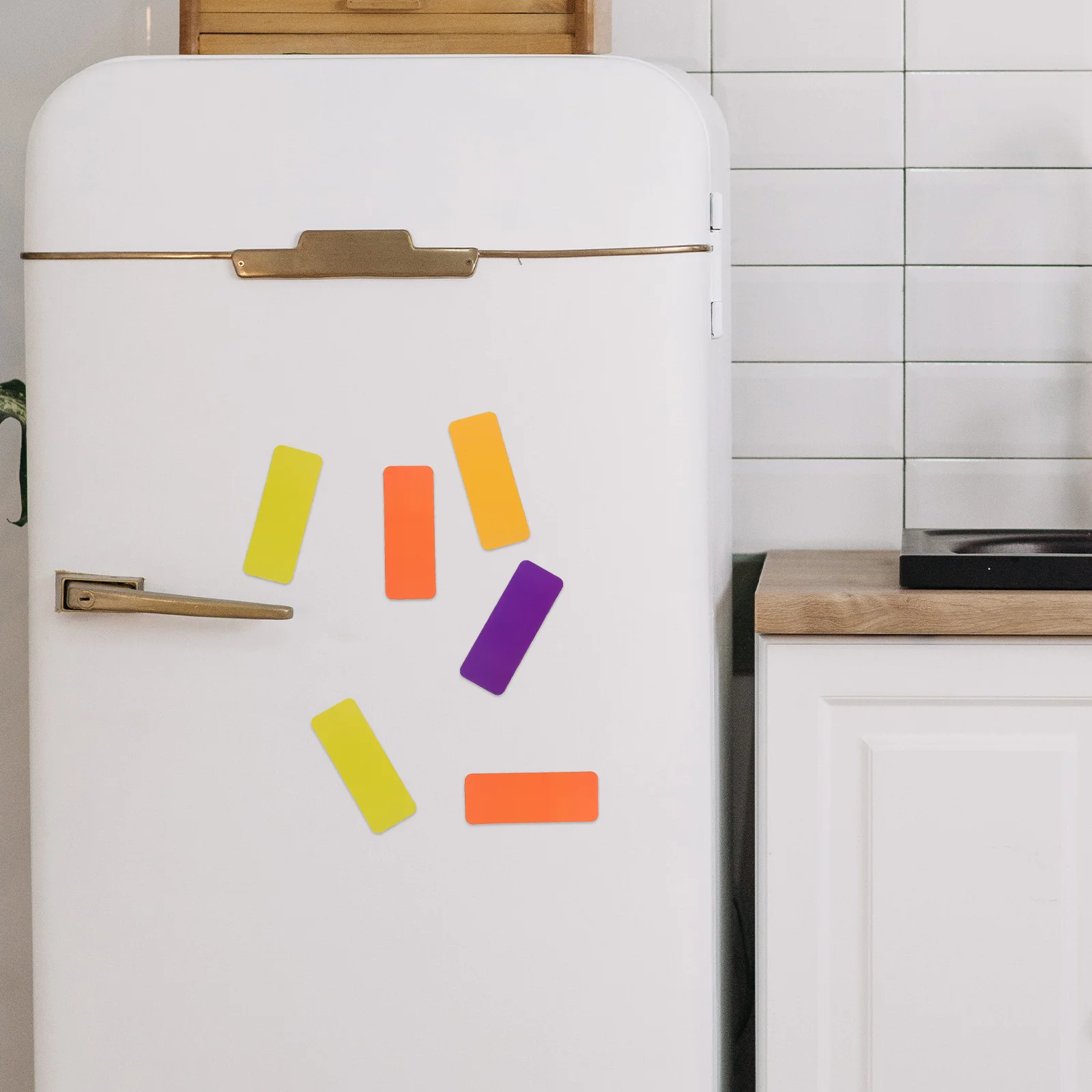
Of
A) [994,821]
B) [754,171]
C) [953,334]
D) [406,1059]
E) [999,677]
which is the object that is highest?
[754,171]

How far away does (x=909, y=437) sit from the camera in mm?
1521

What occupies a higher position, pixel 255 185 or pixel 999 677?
pixel 255 185

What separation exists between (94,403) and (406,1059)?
0.68 meters

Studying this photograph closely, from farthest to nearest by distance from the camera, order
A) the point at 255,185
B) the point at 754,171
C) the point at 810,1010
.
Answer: the point at 754,171 → the point at 810,1010 → the point at 255,185

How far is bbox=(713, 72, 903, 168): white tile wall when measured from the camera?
1478 millimetres

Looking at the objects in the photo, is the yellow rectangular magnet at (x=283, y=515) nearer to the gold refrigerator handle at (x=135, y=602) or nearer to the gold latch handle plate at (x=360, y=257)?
the gold refrigerator handle at (x=135, y=602)

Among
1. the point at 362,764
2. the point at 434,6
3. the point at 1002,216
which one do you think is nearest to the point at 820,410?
the point at 1002,216

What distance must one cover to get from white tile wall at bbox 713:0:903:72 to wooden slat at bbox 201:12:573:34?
40 centimetres

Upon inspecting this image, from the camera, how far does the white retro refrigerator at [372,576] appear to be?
1.00 metres

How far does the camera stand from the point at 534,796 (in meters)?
1.04

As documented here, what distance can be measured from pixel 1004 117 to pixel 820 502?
56 cm

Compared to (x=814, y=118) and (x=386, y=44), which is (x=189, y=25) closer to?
(x=386, y=44)

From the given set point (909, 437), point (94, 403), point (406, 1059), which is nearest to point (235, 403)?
point (94, 403)

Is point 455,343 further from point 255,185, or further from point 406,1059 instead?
point 406,1059
